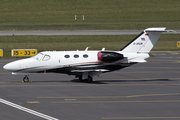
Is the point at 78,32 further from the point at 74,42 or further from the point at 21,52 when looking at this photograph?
the point at 21,52

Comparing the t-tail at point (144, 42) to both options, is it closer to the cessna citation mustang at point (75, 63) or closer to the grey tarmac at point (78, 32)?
the cessna citation mustang at point (75, 63)

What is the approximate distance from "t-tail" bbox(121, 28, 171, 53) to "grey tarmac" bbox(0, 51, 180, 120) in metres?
2.91

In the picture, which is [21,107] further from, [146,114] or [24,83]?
[24,83]

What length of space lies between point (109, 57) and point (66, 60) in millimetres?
3745

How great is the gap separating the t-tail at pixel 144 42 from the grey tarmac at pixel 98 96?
2910mm

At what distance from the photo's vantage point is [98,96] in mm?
27312

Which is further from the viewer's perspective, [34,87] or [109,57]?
[109,57]

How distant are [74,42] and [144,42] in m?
40.0

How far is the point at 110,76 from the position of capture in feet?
126

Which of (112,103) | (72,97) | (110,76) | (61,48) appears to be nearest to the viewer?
(112,103)

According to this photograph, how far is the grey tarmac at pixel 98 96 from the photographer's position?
71.3ft

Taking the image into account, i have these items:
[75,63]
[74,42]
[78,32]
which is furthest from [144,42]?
[78,32]
